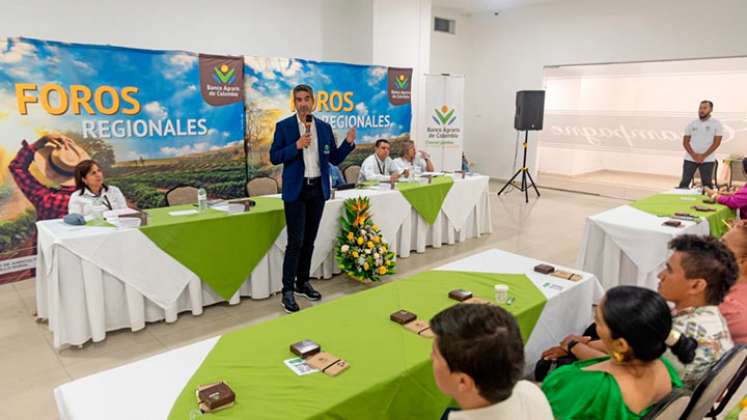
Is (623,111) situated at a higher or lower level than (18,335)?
higher

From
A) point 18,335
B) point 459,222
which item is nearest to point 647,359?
point 18,335

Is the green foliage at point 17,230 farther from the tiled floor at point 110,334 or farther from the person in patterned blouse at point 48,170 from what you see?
the tiled floor at point 110,334

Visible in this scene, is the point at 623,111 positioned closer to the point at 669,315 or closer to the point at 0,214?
the point at 669,315

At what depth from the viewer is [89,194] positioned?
3697mm

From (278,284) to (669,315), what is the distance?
3.19 meters

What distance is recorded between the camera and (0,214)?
439cm

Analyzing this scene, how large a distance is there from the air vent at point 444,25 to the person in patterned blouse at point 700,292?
876 cm

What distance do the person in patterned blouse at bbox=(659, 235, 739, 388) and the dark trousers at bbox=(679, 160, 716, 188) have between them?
19.0 ft

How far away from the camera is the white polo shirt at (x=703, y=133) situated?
21.6 ft

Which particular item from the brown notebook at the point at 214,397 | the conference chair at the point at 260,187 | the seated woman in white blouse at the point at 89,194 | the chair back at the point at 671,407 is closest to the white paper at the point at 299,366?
the brown notebook at the point at 214,397

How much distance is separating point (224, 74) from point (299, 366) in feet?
16.0

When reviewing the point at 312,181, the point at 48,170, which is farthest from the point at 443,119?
the point at 48,170

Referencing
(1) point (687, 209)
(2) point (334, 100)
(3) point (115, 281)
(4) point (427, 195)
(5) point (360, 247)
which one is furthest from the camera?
(2) point (334, 100)

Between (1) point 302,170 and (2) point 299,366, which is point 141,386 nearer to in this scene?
(2) point 299,366
